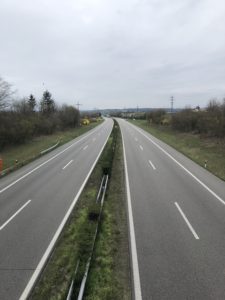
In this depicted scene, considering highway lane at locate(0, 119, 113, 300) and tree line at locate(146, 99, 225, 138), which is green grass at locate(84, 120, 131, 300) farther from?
tree line at locate(146, 99, 225, 138)

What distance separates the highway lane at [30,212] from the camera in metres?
8.63

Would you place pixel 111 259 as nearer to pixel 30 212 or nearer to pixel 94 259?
pixel 94 259

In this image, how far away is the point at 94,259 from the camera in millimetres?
9188

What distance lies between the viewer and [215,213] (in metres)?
13.0

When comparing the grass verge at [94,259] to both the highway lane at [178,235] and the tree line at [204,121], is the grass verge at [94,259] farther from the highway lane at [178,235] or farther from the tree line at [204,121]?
the tree line at [204,121]

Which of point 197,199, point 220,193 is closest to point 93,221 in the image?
point 197,199

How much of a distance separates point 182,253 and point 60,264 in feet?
10.8

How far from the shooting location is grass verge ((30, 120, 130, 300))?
7676 millimetres

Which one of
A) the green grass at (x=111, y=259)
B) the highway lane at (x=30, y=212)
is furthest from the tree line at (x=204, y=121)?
the green grass at (x=111, y=259)

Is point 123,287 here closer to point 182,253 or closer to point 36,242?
point 182,253

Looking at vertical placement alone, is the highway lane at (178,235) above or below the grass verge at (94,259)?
above

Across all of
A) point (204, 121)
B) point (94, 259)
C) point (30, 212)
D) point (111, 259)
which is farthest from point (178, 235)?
point (204, 121)

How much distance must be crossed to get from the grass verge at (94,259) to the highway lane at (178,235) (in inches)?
16.1

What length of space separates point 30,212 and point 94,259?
520 centimetres
